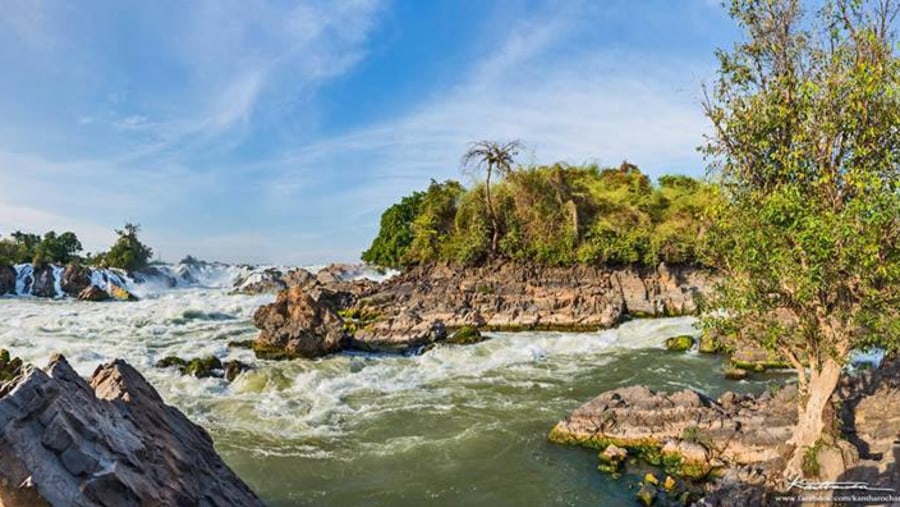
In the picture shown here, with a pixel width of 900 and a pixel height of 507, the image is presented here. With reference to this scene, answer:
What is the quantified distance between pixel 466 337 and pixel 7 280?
31.5 m

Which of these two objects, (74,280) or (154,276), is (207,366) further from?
(154,276)

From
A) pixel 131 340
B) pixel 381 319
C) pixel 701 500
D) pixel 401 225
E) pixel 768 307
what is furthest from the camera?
pixel 401 225

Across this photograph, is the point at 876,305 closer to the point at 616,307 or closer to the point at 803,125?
the point at 803,125

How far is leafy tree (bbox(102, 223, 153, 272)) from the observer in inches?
1689

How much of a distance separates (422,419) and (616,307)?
44.9ft

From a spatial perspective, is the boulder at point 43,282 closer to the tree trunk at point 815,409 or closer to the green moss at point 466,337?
the green moss at point 466,337

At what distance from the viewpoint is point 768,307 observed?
8773 millimetres

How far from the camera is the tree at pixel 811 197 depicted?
7520 mm

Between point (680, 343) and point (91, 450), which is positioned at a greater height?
point (91, 450)

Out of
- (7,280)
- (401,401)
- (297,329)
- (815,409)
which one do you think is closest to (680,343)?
(401,401)

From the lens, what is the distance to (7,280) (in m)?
35.1

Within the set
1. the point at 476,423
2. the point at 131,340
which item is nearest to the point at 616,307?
the point at 476,423

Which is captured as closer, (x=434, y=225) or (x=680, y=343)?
(x=680, y=343)

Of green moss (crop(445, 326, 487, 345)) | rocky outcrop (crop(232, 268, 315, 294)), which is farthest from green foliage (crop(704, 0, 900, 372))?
rocky outcrop (crop(232, 268, 315, 294))
